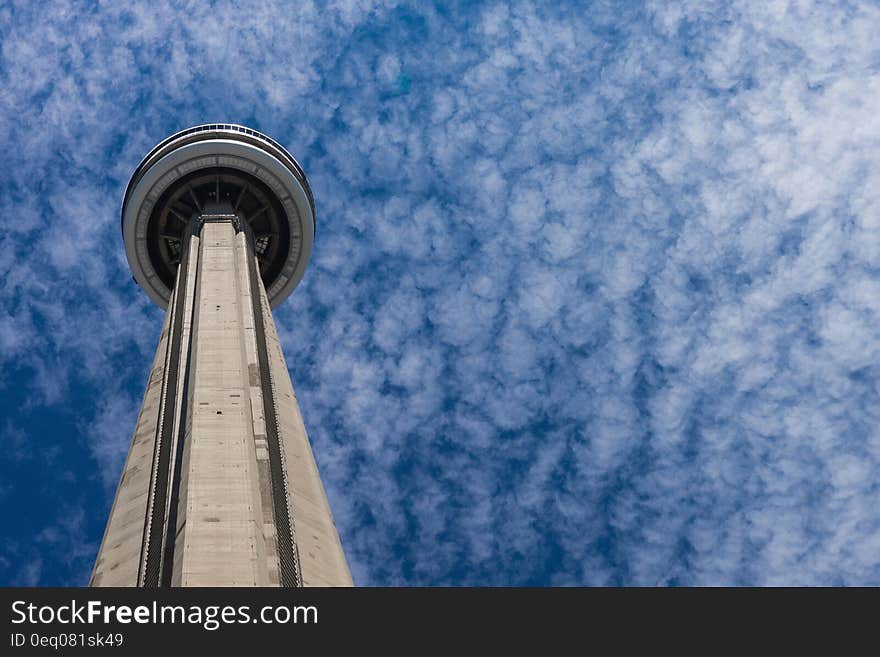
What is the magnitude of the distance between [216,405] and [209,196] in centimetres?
2390

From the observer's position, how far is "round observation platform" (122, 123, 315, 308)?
1745 inches

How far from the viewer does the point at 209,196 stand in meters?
45.4

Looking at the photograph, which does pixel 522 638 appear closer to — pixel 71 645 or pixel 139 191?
pixel 71 645

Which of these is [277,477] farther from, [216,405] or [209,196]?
[209,196]

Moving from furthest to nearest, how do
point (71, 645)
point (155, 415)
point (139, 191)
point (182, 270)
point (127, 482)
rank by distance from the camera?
1. point (139, 191)
2. point (182, 270)
3. point (155, 415)
4. point (127, 482)
5. point (71, 645)

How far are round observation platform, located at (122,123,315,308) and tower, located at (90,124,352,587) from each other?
74 millimetres

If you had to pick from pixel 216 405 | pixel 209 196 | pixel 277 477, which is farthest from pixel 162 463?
pixel 209 196

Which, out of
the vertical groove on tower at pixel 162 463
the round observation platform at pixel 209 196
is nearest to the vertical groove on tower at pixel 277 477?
the vertical groove on tower at pixel 162 463

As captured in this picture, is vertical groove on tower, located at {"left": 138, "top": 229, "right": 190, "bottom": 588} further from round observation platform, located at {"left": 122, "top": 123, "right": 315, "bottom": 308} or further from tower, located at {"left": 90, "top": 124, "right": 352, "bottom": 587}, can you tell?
round observation platform, located at {"left": 122, "top": 123, "right": 315, "bottom": 308}

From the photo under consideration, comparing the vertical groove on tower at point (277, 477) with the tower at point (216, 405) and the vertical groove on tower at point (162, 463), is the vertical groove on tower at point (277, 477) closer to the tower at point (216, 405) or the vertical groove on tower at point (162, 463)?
the tower at point (216, 405)

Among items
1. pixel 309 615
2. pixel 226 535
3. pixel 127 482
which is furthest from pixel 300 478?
pixel 309 615

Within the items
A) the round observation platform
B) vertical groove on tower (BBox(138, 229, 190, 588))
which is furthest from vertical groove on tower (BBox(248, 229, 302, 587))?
the round observation platform

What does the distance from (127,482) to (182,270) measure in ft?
46.4

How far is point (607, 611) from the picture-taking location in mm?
12102
